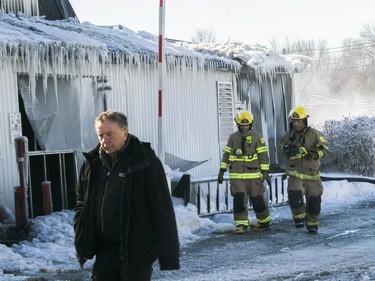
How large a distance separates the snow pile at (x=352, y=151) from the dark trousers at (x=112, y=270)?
15.4 m

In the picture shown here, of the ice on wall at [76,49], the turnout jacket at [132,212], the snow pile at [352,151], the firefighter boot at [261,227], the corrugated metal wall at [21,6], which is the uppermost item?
the corrugated metal wall at [21,6]

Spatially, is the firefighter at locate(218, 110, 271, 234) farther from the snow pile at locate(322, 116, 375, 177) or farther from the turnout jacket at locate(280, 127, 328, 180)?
the snow pile at locate(322, 116, 375, 177)

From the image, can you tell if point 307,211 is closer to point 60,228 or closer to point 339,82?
point 60,228

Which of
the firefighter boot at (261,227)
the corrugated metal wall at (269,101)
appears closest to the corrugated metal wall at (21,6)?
the corrugated metal wall at (269,101)

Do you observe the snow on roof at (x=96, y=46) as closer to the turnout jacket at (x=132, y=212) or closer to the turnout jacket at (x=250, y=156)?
the turnout jacket at (x=250, y=156)

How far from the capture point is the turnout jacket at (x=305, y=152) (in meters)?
11.7

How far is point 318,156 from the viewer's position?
11.6 m

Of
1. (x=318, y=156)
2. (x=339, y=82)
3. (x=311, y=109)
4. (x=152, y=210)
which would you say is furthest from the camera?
(x=339, y=82)

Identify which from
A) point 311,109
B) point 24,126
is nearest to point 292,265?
point 24,126

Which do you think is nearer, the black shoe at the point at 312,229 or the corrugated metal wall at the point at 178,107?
the black shoe at the point at 312,229

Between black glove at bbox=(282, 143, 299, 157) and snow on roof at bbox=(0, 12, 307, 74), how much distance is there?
3431mm

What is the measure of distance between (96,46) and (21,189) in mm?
3041

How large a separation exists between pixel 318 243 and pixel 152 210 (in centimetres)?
597

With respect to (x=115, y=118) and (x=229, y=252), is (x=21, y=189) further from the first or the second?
(x=115, y=118)
